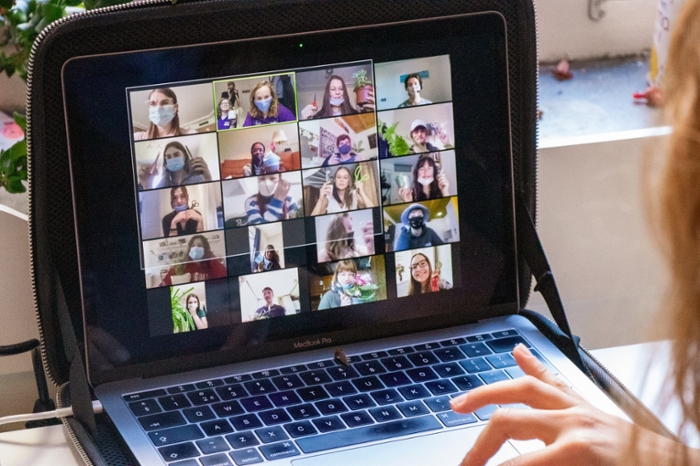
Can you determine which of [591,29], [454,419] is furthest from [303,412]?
[591,29]

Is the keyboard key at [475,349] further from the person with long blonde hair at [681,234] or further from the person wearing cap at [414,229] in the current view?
the person with long blonde hair at [681,234]

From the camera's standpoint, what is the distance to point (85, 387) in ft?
2.04

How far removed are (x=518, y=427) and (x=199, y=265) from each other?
29 cm

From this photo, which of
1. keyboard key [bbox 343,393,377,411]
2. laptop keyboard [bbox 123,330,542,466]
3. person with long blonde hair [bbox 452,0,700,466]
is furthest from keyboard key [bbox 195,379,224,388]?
person with long blonde hair [bbox 452,0,700,466]

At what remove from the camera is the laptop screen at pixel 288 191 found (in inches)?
24.9

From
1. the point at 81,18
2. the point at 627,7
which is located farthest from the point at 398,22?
the point at 627,7

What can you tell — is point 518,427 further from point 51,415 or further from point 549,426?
point 51,415

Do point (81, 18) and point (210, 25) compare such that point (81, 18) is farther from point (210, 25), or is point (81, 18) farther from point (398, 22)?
point (398, 22)

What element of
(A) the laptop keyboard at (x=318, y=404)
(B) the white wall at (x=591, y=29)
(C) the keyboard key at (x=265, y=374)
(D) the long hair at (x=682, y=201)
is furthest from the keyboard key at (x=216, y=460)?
(B) the white wall at (x=591, y=29)

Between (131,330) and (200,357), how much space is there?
0.06 metres

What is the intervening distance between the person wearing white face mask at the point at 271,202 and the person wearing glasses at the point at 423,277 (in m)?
0.12

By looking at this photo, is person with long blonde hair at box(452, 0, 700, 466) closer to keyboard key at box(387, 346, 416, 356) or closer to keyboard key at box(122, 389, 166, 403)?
keyboard key at box(387, 346, 416, 356)

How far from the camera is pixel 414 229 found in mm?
707

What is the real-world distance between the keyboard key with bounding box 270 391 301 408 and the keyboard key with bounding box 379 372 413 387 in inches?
2.9
